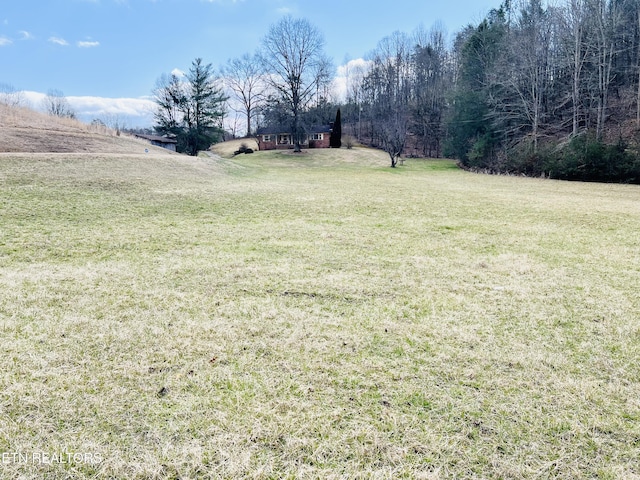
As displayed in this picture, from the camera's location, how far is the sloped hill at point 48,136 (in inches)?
519

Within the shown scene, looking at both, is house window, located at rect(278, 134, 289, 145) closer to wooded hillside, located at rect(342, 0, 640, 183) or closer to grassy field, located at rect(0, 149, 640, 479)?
wooded hillside, located at rect(342, 0, 640, 183)

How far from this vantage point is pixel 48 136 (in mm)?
14672

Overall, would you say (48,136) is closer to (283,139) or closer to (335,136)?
(283,139)

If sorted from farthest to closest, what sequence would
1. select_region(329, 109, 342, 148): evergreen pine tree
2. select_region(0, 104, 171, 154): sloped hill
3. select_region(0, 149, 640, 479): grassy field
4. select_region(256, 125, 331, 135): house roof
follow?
select_region(329, 109, 342, 148): evergreen pine tree < select_region(256, 125, 331, 135): house roof < select_region(0, 104, 171, 154): sloped hill < select_region(0, 149, 640, 479): grassy field

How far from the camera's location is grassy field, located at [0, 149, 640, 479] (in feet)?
4.88

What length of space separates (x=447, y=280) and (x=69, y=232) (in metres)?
5.37

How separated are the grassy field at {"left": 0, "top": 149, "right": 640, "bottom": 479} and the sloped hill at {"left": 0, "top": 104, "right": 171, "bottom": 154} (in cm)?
1052

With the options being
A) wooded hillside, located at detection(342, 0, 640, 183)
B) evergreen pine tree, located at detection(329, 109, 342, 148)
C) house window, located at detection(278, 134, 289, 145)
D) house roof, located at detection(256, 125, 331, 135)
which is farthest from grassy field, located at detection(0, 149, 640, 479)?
house window, located at detection(278, 134, 289, 145)

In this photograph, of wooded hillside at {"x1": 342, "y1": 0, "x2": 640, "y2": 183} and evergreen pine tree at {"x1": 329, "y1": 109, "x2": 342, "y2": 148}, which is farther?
evergreen pine tree at {"x1": 329, "y1": 109, "x2": 342, "y2": 148}

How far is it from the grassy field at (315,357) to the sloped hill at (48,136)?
34.5 feet

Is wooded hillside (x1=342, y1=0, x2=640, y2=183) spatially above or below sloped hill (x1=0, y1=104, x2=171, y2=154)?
above

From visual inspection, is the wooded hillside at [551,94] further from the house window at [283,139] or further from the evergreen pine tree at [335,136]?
the house window at [283,139]

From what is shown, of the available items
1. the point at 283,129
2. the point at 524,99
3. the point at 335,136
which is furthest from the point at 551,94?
the point at 283,129

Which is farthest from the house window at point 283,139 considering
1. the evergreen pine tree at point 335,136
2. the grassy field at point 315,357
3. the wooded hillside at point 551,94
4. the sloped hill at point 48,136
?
the grassy field at point 315,357
